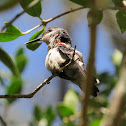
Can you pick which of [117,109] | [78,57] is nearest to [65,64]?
[78,57]

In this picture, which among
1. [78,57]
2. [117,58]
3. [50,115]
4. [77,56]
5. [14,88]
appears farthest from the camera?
[117,58]

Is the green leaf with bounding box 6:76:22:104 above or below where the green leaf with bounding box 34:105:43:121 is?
above

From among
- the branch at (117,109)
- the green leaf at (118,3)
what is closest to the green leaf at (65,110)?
the green leaf at (118,3)

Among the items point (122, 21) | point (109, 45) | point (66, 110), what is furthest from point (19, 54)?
point (109, 45)

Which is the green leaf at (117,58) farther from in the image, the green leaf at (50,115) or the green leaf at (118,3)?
the green leaf at (118,3)

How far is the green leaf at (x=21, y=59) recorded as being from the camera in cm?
326

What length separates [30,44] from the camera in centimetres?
232

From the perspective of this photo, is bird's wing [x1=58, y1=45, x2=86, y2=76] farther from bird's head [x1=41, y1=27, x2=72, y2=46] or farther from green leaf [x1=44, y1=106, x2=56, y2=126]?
green leaf [x1=44, y1=106, x2=56, y2=126]

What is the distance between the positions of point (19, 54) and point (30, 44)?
117cm

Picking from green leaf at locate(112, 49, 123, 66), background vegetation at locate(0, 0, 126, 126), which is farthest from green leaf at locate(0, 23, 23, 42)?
green leaf at locate(112, 49, 123, 66)

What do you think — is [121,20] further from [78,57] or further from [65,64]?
[65,64]

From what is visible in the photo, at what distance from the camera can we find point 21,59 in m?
3.31

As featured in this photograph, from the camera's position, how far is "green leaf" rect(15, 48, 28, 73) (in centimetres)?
326

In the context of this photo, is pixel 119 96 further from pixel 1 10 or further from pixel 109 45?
pixel 109 45
